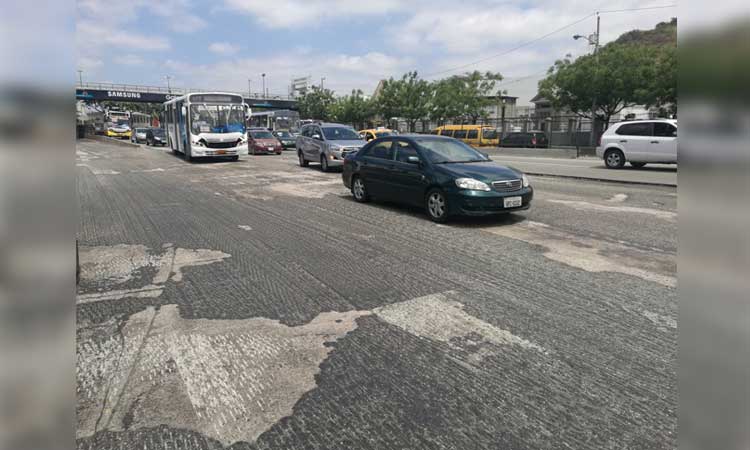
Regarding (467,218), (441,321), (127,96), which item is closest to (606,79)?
(467,218)

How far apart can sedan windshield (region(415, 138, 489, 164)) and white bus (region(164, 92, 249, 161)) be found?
14.4 meters

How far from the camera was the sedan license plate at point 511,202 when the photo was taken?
26.2ft

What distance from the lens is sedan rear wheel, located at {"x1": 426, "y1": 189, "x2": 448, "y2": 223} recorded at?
824cm

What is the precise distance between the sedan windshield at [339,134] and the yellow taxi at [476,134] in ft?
59.4

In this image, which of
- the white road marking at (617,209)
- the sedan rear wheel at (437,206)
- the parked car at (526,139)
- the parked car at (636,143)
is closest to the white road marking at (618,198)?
the white road marking at (617,209)

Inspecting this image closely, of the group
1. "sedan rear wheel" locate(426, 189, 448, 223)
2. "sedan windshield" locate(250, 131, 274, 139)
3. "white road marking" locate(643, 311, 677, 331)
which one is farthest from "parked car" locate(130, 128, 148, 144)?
"white road marking" locate(643, 311, 677, 331)

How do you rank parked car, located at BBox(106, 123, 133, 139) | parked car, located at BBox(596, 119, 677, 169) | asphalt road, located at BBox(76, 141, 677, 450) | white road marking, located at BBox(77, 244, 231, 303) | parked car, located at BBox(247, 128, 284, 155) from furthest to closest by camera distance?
1. parked car, located at BBox(106, 123, 133, 139)
2. parked car, located at BBox(247, 128, 284, 155)
3. parked car, located at BBox(596, 119, 677, 169)
4. white road marking, located at BBox(77, 244, 231, 303)
5. asphalt road, located at BBox(76, 141, 677, 450)

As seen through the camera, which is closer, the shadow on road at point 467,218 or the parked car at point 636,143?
the shadow on road at point 467,218

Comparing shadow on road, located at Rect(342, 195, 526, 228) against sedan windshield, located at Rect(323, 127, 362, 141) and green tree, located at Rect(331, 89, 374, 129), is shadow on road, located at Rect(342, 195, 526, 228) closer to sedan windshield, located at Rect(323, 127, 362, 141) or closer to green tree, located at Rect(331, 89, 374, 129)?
sedan windshield, located at Rect(323, 127, 362, 141)

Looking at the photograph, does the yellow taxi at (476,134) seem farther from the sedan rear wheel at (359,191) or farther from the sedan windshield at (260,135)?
the sedan rear wheel at (359,191)

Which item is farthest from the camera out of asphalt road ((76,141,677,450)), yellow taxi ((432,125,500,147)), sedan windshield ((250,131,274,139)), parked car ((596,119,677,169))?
yellow taxi ((432,125,500,147))

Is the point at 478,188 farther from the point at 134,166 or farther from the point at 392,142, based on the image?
the point at 134,166

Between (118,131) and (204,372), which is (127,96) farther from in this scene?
(204,372)
